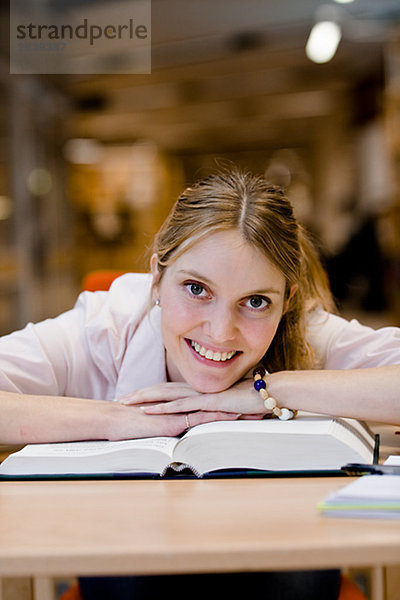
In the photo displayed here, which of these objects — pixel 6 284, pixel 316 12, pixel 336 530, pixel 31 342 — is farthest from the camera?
pixel 6 284

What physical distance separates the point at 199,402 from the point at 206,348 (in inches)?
3.9

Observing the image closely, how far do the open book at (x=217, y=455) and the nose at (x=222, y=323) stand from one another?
7.5 inches

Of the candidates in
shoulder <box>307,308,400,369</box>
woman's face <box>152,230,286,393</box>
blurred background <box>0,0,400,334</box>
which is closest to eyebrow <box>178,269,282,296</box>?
woman's face <box>152,230,286,393</box>

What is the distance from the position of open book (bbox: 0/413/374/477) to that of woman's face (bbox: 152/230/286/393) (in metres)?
0.21

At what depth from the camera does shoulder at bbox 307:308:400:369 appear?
1469 mm

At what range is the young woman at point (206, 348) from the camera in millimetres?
1173

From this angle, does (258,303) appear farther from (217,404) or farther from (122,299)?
(122,299)

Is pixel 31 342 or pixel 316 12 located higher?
pixel 316 12

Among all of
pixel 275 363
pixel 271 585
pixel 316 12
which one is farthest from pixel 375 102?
pixel 271 585

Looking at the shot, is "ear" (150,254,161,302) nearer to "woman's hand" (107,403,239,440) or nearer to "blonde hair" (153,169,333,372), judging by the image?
"blonde hair" (153,169,333,372)

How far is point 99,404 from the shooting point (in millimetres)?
1181

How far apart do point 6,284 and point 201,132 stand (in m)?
5.79

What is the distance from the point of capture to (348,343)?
1525 millimetres

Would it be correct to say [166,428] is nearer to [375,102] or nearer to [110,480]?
[110,480]
